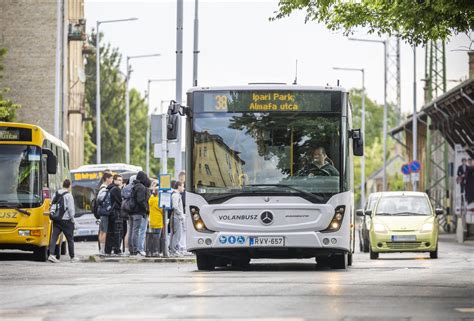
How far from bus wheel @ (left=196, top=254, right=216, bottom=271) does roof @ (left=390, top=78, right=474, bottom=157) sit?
27663mm

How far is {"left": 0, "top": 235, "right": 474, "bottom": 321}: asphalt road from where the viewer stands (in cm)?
1371

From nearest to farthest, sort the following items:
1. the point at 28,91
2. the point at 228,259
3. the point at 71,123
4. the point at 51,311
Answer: the point at 51,311 < the point at 228,259 < the point at 28,91 < the point at 71,123

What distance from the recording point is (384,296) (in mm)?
16281

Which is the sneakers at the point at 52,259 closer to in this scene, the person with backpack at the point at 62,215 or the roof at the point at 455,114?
the person with backpack at the point at 62,215

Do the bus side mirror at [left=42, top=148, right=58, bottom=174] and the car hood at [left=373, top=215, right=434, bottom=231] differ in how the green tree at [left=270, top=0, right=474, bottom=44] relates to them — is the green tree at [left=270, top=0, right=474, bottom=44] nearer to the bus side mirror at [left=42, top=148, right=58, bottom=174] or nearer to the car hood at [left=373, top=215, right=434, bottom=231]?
the bus side mirror at [left=42, top=148, right=58, bottom=174]

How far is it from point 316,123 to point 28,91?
53829mm

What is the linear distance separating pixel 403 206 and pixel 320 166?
419 inches

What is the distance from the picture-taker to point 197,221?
23391 millimetres

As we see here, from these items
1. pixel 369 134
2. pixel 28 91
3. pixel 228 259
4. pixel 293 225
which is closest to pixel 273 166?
pixel 293 225

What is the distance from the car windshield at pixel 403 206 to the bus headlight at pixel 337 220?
1010 centimetres

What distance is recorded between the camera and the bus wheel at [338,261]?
2451cm

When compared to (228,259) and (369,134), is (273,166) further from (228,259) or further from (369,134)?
(369,134)

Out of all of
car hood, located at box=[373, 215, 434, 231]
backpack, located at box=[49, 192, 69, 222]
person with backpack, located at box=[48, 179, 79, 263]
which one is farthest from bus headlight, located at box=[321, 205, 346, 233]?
car hood, located at box=[373, 215, 434, 231]

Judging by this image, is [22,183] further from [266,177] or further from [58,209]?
[266,177]
